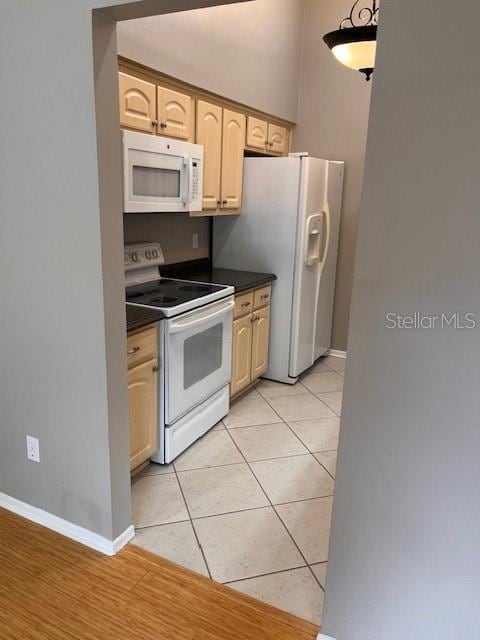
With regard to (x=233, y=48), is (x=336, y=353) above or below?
below

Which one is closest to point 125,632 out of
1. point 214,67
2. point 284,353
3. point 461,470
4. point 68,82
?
point 461,470

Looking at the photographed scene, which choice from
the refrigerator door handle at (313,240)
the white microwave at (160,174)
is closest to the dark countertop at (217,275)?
the refrigerator door handle at (313,240)

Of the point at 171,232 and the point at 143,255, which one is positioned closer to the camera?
the point at 143,255

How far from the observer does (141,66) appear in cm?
252

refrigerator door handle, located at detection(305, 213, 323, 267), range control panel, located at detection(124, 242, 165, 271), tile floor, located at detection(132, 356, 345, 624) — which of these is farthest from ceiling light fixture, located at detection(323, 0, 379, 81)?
tile floor, located at detection(132, 356, 345, 624)

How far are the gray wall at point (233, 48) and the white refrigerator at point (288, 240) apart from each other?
0.60 m

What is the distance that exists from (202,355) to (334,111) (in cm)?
265

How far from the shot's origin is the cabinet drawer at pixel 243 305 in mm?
3280

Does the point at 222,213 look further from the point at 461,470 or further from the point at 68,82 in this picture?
the point at 461,470

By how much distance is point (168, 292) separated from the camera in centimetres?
287

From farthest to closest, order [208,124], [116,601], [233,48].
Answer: [233,48]
[208,124]
[116,601]

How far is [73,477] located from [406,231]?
167 cm

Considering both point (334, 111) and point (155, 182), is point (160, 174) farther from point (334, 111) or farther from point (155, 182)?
point (334, 111)

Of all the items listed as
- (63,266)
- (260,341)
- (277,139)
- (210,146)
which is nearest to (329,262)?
(260,341)
